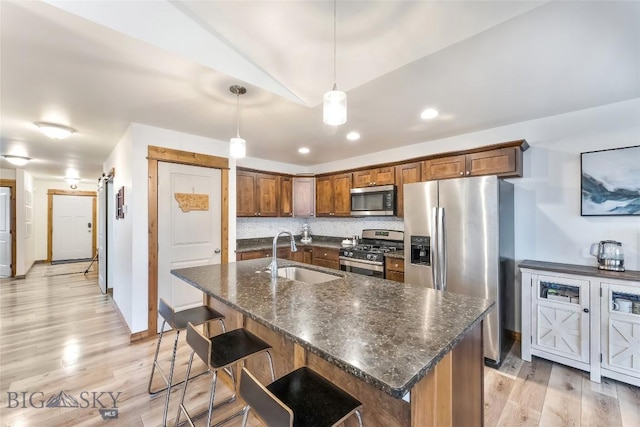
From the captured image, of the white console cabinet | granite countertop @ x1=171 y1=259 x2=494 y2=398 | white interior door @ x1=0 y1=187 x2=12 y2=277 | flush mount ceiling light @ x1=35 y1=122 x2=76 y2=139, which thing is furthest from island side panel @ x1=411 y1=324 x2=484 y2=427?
white interior door @ x1=0 y1=187 x2=12 y2=277

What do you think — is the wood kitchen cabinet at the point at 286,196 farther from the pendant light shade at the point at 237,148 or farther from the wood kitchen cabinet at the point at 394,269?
the pendant light shade at the point at 237,148

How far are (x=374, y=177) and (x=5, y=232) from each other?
7818 millimetres

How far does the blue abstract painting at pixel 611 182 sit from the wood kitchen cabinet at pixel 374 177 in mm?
1998

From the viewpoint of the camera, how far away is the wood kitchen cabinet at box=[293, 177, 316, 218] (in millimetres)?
5062

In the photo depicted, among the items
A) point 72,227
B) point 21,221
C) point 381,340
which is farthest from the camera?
point 72,227

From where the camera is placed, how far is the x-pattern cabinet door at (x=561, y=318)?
2.34 m

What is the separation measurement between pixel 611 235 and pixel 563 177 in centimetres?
67

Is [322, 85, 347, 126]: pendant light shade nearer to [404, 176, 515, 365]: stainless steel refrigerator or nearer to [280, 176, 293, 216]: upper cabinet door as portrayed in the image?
[404, 176, 515, 365]: stainless steel refrigerator

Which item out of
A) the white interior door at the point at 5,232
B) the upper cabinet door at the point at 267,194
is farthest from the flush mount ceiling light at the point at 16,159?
the upper cabinet door at the point at 267,194

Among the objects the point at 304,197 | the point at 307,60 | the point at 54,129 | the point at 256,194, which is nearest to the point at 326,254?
the point at 304,197

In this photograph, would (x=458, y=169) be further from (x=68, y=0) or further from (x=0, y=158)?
(x=0, y=158)

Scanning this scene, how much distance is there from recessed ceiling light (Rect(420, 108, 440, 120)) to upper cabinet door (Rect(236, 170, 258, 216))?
2.77 meters

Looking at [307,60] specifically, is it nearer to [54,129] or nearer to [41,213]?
[54,129]

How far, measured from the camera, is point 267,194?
4660 mm
